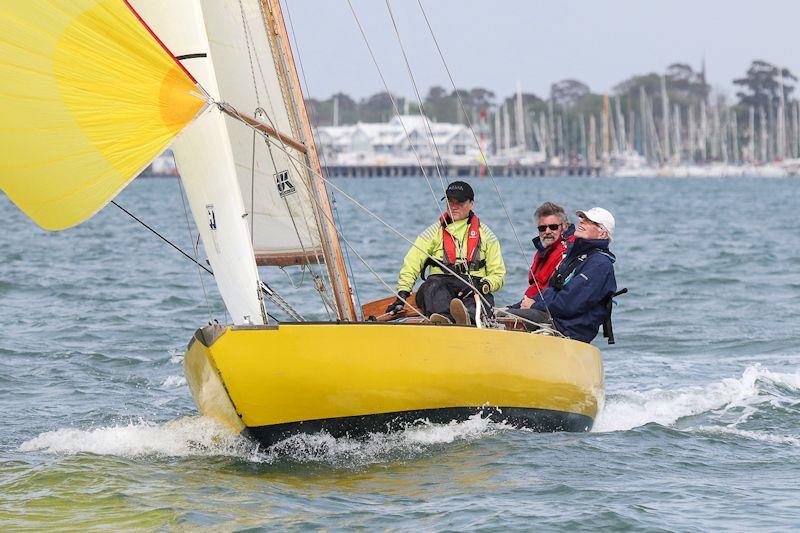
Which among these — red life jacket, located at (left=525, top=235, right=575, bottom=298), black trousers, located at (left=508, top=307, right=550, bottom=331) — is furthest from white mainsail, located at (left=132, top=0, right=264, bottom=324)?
red life jacket, located at (left=525, top=235, right=575, bottom=298)

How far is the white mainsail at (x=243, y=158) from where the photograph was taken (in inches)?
307

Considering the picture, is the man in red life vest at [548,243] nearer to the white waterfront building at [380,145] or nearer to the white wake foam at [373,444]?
the white wake foam at [373,444]

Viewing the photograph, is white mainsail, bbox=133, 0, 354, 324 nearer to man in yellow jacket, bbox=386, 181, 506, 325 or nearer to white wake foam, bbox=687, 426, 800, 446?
man in yellow jacket, bbox=386, 181, 506, 325

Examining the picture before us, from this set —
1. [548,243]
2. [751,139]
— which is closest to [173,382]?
[548,243]

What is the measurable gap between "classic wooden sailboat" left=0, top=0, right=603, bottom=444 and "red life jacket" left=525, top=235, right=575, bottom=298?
0.51 m

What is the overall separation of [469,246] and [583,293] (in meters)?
0.78

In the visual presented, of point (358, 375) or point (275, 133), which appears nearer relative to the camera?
point (358, 375)

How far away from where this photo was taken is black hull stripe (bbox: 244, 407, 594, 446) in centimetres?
784

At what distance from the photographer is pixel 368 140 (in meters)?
136

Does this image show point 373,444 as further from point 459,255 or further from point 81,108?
point 81,108

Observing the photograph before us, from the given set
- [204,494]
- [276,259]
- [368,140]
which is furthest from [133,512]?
[368,140]

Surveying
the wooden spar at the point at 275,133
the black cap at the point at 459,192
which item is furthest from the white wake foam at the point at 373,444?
the wooden spar at the point at 275,133

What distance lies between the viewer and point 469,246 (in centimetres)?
899

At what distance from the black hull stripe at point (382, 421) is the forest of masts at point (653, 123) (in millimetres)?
109992
